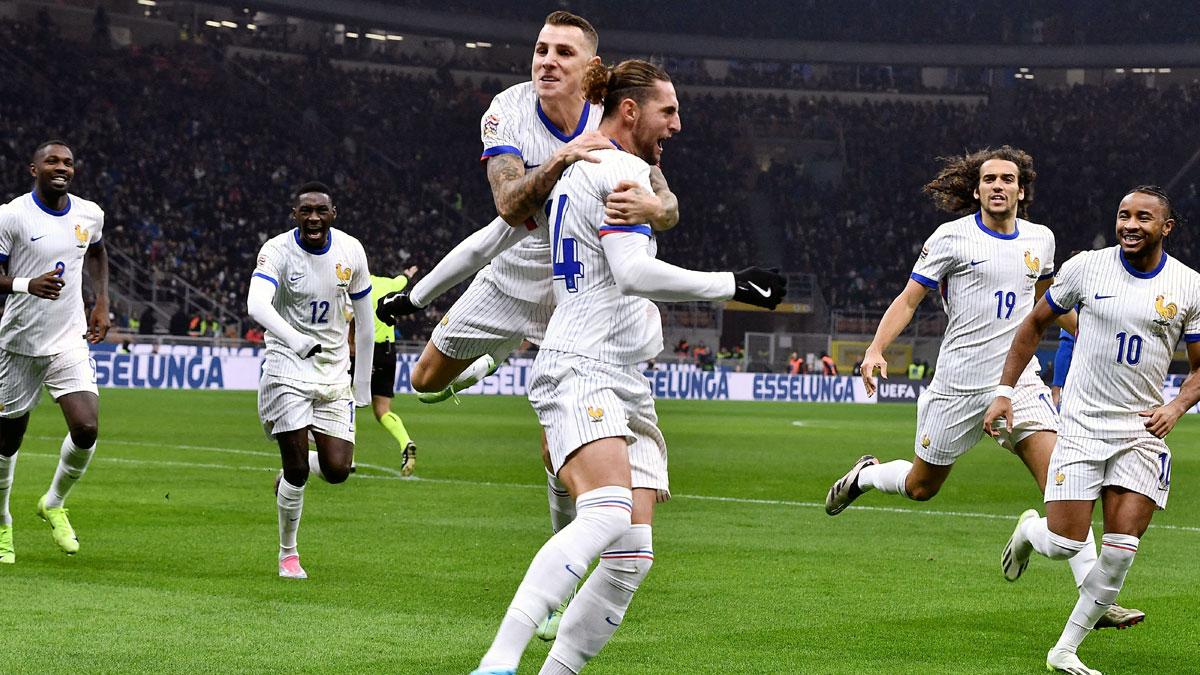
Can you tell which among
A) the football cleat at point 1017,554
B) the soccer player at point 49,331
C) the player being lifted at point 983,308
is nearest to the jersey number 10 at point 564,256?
the player being lifted at point 983,308

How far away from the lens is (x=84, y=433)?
9430 mm

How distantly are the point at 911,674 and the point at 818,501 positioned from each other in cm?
816

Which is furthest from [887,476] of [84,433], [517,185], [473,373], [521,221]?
[84,433]

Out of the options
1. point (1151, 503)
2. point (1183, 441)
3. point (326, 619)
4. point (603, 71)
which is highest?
point (603, 71)

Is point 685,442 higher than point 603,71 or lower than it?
lower

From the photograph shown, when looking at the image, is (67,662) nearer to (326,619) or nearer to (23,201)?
(326,619)

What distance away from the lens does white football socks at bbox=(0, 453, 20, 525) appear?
941 centimetres

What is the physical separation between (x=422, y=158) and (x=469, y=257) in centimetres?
4665

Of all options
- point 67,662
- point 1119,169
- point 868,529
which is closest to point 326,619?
point 67,662

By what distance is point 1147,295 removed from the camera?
6.73 m

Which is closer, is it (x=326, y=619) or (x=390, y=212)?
(x=326, y=619)

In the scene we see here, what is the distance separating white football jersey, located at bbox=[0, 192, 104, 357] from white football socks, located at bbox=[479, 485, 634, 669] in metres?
5.58

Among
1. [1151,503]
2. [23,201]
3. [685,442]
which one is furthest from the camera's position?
[685,442]

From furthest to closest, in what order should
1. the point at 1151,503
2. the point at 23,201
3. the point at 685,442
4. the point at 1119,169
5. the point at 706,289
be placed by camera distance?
the point at 1119,169, the point at 685,442, the point at 23,201, the point at 1151,503, the point at 706,289
